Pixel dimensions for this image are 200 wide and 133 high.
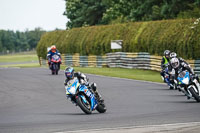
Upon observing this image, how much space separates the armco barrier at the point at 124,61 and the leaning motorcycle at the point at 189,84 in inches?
480

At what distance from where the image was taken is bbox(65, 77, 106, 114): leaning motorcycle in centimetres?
1291

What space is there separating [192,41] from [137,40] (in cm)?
828

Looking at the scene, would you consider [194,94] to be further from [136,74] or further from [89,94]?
[136,74]

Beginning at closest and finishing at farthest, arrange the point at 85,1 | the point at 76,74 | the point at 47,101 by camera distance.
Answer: the point at 76,74, the point at 47,101, the point at 85,1

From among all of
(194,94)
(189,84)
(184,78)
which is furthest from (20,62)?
(194,94)

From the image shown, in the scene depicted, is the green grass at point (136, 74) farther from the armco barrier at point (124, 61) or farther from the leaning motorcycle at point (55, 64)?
the leaning motorcycle at point (55, 64)

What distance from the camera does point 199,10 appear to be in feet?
145

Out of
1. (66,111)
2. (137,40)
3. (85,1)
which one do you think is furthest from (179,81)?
(85,1)

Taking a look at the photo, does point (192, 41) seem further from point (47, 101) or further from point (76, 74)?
point (76, 74)

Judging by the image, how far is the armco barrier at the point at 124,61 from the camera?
108 feet

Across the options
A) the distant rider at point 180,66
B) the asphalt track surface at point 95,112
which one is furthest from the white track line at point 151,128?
the distant rider at point 180,66

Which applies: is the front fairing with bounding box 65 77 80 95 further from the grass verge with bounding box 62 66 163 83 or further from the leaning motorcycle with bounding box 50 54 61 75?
the leaning motorcycle with bounding box 50 54 61 75

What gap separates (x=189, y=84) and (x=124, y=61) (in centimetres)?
2346

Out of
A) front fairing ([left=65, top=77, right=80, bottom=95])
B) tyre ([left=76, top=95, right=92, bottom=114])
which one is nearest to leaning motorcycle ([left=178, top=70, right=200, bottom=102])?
tyre ([left=76, top=95, right=92, bottom=114])
